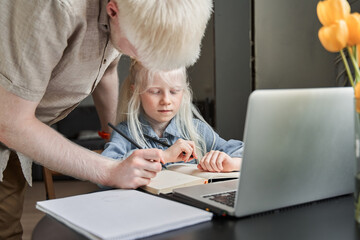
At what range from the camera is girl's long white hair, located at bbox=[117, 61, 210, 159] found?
1489 millimetres

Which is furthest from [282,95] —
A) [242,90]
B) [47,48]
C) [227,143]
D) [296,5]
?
[242,90]

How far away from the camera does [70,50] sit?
3.33 feet

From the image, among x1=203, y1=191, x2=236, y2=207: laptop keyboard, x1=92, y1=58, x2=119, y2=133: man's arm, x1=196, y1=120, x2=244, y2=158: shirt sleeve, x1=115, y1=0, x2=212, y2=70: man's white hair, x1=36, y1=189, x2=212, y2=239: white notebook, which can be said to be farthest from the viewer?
x1=92, y1=58, x2=119, y2=133: man's arm

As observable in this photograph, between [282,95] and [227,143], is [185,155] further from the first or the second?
[282,95]

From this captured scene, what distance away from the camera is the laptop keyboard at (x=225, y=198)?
712mm

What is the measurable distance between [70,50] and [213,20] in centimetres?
156

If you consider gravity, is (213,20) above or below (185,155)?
above

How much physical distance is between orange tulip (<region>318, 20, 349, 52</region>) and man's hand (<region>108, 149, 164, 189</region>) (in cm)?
42

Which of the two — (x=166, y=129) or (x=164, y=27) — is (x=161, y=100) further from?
(x=164, y=27)

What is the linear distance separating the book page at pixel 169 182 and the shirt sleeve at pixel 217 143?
1.17ft

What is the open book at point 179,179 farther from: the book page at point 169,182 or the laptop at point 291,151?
the laptop at point 291,151

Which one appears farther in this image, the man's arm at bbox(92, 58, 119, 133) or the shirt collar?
the man's arm at bbox(92, 58, 119, 133)

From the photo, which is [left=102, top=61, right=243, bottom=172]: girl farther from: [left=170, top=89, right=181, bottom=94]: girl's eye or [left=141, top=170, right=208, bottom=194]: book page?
[left=141, top=170, right=208, bottom=194]: book page

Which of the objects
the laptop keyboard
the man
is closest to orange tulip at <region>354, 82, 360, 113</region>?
the laptop keyboard
